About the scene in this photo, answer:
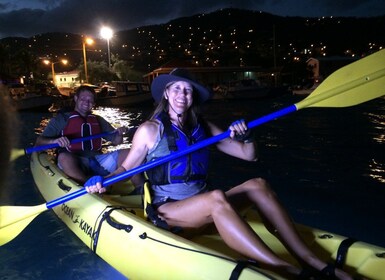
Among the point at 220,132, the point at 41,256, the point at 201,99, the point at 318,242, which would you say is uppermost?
the point at 201,99

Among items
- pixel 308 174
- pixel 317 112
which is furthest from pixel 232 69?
pixel 308 174

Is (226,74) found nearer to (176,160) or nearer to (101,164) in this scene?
(101,164)

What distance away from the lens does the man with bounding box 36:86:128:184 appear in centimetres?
425

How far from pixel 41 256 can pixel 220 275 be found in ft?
7.41

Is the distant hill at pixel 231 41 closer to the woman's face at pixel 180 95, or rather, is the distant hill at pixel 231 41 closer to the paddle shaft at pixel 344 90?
the woman's face at pixel 180 95

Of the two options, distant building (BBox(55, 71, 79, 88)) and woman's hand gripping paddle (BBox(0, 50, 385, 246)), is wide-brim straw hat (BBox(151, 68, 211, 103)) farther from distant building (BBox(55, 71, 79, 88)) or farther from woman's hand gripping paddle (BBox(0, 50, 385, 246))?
distant building (BBox(55, 71, 79, 88))

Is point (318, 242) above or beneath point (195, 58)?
beneath

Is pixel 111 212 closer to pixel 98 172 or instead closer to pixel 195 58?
pixel 98 172

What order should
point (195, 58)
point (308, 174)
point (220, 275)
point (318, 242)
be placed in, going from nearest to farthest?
point (220, 275) < point (318, 242) < point (308, 174) < point (195, 58)

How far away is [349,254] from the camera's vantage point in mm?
2193

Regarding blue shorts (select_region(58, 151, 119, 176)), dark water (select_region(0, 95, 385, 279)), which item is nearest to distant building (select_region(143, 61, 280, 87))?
dark water (select_region(0, 95, 385, 279))

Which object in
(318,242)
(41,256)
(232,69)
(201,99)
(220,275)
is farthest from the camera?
(232,69)

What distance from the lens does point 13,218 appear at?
9.90 feet

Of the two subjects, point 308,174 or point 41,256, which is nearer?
point 41,256
